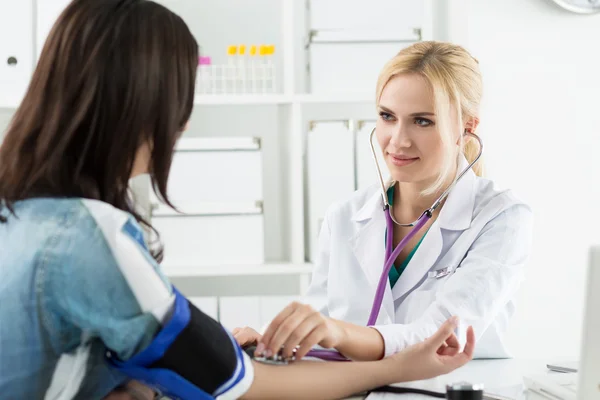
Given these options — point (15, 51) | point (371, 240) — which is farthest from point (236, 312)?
point (15, 51)

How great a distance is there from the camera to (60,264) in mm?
846

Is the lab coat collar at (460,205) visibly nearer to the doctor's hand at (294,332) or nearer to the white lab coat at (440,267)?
the white lab coat at (440,267)

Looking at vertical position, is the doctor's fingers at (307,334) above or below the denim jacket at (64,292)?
below

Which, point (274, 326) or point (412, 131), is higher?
point (412, 131)

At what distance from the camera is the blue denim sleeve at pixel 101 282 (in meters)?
0.85

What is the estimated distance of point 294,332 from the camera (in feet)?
3.57

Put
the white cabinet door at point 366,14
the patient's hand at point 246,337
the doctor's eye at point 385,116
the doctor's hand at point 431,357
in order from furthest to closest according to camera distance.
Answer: the white cabinet door at point 366,14 < the doctor's eye at point 385,116 < the patient's hand at point 246,337 < the doctor's hand at point 431,357

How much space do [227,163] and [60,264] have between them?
64.8 inches

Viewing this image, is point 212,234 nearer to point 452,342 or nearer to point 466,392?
point 452,342

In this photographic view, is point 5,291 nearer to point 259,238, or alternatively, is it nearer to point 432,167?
point 432,167

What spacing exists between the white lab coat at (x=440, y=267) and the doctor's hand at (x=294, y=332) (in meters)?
0.19

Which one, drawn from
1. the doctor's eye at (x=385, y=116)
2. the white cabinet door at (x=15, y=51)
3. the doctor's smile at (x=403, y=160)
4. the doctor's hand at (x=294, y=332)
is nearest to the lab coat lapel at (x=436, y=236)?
the doctor's smile at (x=403, y=160)

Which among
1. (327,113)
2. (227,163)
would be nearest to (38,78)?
(227,163)

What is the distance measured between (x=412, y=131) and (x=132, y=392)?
36.2 inches
